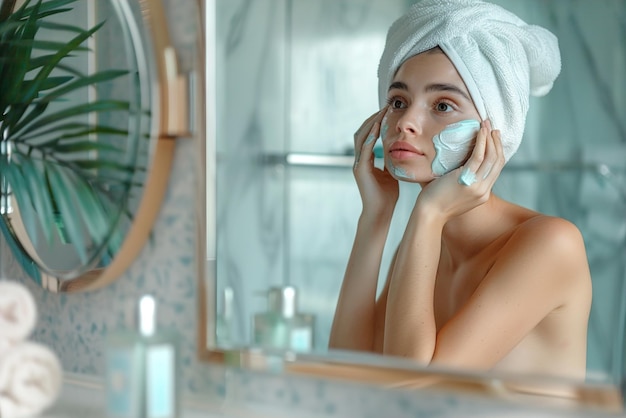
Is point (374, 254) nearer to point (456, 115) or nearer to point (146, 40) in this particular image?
point (456, 115)

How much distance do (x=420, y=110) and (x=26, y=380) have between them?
53 centimetres

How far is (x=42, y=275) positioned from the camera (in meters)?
1.16

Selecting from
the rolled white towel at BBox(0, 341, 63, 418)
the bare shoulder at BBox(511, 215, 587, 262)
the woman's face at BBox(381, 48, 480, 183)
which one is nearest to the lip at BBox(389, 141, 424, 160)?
the woman's face at BBox(381, 48, 480, 183)

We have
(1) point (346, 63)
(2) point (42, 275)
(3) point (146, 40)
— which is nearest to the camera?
(1) point (346, 63)

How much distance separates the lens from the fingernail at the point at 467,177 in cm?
81

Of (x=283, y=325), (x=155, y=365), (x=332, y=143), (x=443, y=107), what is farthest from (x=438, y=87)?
(x=155, y=365)

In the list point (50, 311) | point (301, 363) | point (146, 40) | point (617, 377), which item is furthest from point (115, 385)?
point (617, 377)

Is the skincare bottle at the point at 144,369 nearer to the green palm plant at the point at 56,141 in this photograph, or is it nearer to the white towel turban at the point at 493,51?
the green palm plant at the point at 56,141

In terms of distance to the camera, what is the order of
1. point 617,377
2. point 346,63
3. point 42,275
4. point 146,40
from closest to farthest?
point 617,377, point 346,63, point 146,40, point 42,275

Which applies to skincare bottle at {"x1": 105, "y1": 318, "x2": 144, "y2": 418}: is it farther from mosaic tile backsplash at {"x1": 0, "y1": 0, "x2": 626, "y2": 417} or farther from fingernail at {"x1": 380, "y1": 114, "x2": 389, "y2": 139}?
fingernail at {"x1": 380, "y1": 114, "x2": 389, "y2": 139}

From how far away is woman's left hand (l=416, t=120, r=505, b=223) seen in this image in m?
0.79

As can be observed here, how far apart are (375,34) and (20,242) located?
0.63 m

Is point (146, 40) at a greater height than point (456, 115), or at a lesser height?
greater

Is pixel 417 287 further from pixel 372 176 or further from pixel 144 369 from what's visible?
pixel 144 369
